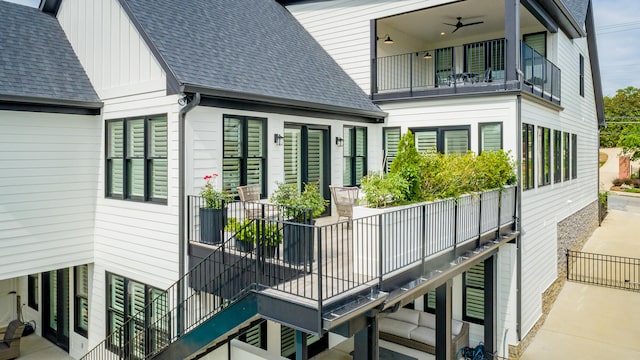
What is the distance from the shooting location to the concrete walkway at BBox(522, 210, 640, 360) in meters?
10.4

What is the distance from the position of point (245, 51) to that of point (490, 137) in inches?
239

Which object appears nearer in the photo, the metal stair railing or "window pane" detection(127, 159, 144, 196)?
the metal stair railing

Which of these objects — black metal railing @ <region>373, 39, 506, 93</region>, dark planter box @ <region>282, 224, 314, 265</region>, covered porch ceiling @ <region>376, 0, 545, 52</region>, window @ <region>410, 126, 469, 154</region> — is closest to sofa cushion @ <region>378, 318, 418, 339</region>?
window @ <region>410, 126, 469, 154</region>

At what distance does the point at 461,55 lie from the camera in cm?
1488

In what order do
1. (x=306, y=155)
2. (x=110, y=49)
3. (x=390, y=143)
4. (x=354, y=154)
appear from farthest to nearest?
1. (x=390, y=143)
2. (x=354, y=154)
3. (x=306, y=155)
4. (x=110, y=49)

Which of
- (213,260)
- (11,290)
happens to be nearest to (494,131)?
(213,260)

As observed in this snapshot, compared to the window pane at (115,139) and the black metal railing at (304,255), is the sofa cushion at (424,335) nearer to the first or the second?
the black metal railing at (304,255)

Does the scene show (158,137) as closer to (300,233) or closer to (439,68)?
(300,233)

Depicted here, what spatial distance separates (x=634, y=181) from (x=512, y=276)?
40119mm

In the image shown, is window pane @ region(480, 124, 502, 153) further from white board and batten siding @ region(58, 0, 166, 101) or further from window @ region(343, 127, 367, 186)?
white board and batten siding @ region(58, 0, 166, 101)

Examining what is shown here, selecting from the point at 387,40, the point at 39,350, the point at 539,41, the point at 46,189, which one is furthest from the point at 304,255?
the point at 539,41

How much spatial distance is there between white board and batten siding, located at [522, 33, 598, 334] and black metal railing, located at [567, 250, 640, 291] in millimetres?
1860

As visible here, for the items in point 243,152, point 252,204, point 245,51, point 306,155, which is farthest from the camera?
point 306,155

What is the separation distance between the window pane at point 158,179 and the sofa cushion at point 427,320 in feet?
23.1
